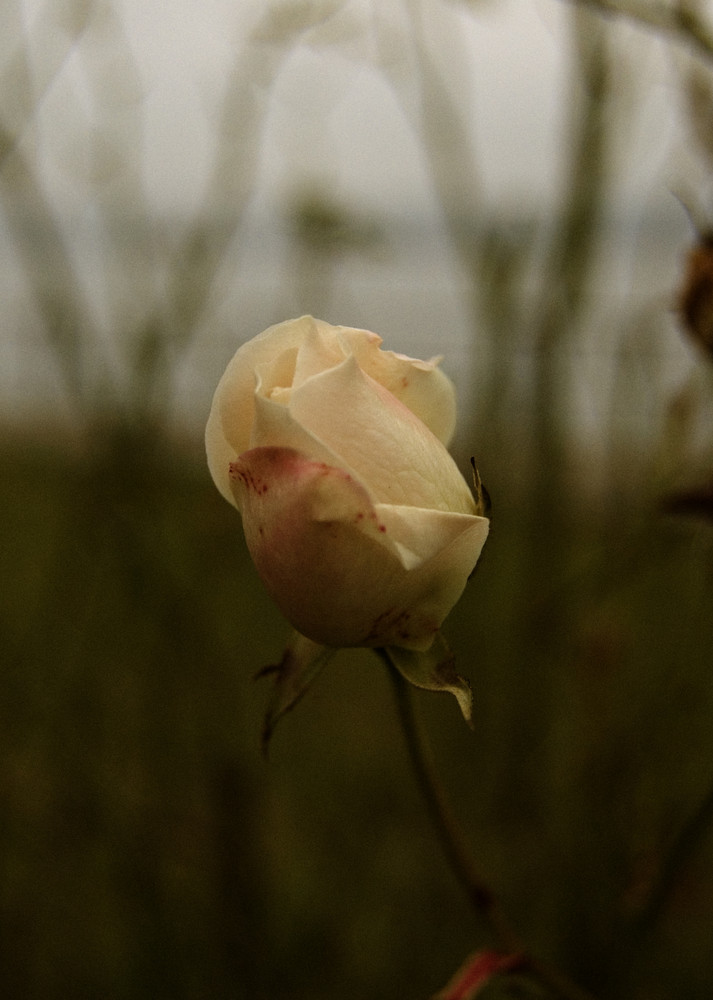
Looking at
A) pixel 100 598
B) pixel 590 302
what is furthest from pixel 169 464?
pixel 590 302

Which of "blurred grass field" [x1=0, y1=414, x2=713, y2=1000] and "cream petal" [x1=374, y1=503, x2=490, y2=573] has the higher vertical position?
"cream petal" [x1=374, y1=503, x2=490, y2=573]

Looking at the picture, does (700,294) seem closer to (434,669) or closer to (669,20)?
(669,20)

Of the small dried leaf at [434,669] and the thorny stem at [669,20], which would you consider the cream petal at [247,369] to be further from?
the thorny stem at [669,20]

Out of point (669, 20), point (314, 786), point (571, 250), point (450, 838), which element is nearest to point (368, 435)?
point (450, 838)

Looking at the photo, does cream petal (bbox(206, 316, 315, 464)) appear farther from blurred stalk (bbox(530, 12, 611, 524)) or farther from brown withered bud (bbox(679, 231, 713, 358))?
blurred stalk (bbox(530, 12, 611, 524))

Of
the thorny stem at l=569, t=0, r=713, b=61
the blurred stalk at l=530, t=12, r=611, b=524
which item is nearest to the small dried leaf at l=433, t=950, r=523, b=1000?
the thorny stem at l=569, t=0, r=713, b=61
